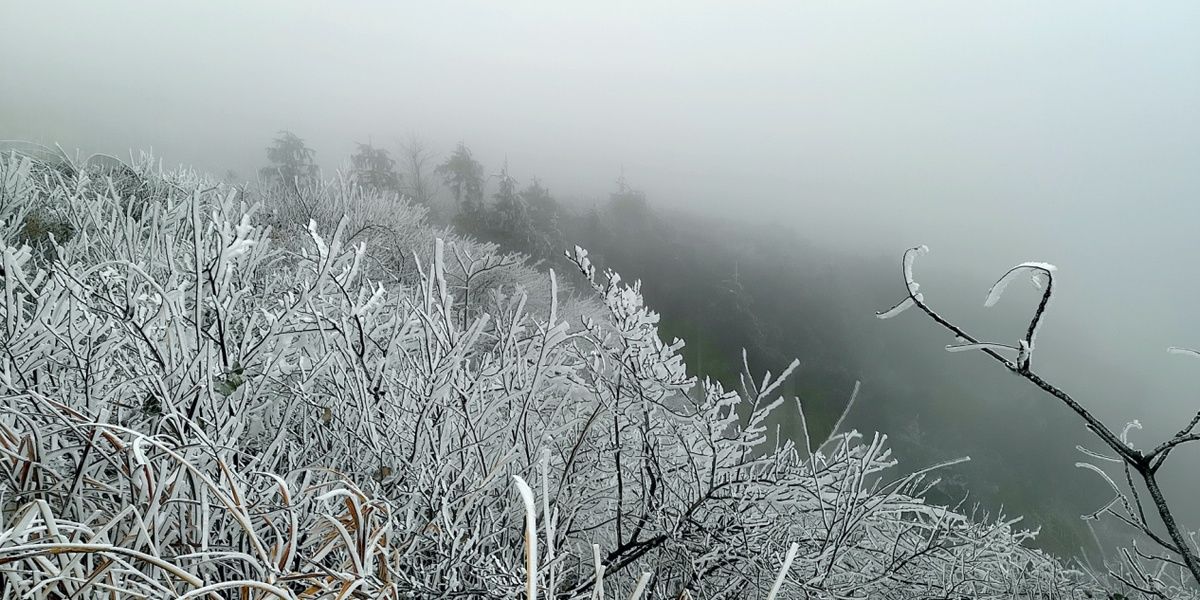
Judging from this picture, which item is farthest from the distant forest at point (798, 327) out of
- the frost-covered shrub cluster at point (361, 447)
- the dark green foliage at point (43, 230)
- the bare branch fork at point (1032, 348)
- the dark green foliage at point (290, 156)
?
the bare branch fork at point (1032, 348)

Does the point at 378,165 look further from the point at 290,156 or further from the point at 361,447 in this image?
the point at 361,447

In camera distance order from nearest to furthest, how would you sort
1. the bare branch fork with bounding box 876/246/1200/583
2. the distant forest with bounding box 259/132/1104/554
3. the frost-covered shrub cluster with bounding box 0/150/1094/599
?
the bare branch fork with bounding box 876/246/1200/583, the frost-covered shrub cluster with bounding box 0/150/1094/599, the distant forest with bounding box 259/132/1104/554

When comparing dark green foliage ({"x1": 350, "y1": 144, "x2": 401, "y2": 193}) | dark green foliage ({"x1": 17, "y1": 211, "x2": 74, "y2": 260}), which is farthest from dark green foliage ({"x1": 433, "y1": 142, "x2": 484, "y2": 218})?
dark green foliage ({"x1": 17, "y1": 211, "x2": 74, "y2": 260})

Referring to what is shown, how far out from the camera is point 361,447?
2684mm

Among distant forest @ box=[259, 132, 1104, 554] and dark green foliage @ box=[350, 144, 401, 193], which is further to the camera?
dark green foliage @ box=[350, 144, 401, 193]

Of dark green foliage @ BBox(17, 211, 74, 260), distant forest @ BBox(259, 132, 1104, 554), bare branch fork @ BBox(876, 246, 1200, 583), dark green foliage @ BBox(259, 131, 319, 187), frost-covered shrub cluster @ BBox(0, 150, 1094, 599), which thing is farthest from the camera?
distant forest @ BBox(259, 132, 1104, 554)

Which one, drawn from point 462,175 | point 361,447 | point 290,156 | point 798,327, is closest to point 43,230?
point 361,447

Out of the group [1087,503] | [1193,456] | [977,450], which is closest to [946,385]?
[977,450]

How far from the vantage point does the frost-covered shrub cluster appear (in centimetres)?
153

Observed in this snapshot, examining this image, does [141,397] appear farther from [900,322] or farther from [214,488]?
[900,322]

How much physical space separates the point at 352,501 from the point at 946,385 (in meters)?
35.8

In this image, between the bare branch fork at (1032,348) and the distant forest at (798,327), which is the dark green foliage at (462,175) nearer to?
the distant forest at (798,327)

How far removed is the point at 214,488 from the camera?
1.19 metres

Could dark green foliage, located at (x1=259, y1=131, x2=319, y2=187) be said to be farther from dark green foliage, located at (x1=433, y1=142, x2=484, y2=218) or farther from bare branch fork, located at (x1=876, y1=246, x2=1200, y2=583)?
bare branch fork, located at (x1=876, y1=246, x2=1200, y2=583)
